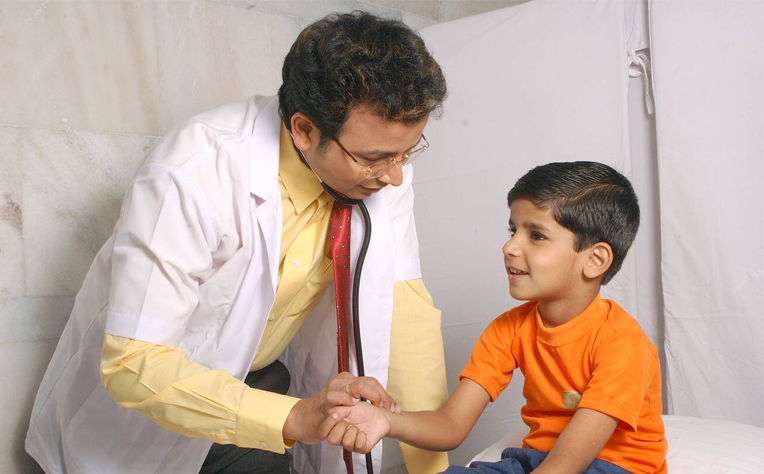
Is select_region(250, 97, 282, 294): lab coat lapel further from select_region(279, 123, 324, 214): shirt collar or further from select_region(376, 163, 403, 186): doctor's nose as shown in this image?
select_region(376, 163, 403, 186): doctor's nose

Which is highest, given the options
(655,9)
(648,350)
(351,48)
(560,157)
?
(655,9)

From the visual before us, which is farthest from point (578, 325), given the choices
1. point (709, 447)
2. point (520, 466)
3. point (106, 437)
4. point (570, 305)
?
point (106, 437)

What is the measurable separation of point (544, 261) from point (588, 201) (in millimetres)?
160

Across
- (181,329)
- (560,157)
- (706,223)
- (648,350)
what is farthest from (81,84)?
(706,223)

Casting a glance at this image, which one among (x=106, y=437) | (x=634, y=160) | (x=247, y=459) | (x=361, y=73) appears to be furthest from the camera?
(x=634, y=160)

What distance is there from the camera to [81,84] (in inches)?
76.0

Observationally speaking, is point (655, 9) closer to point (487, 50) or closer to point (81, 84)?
point (487, 50)

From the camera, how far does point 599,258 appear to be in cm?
133

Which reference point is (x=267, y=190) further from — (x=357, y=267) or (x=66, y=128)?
(x=66, y=128)

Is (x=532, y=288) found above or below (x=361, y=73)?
below

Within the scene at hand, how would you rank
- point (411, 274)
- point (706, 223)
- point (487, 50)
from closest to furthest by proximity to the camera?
1. point (411, 274)
2. point (706, 223)
3. point (487, 50)

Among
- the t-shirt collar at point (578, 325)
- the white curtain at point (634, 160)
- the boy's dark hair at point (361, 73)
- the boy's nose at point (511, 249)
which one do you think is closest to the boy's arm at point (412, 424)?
the t-shirt collar at point (578, 325)

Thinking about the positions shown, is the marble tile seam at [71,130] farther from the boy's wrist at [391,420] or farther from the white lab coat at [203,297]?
the boy's wrist at [391,420]

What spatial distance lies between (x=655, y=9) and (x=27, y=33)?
194 centimetres
